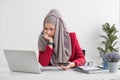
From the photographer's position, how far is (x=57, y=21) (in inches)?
88.6

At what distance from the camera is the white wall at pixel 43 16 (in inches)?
167

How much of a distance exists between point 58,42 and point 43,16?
2235mm

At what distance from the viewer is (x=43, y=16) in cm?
441

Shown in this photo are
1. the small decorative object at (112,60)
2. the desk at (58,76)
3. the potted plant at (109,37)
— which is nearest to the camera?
the desk at (58,76)

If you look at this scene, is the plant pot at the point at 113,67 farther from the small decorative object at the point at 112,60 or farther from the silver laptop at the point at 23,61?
the silver laptop at the point at 23,61

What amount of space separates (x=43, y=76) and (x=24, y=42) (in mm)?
2795

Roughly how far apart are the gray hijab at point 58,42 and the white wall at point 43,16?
210 cm

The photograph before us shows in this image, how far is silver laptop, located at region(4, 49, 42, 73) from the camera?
1.67 metres

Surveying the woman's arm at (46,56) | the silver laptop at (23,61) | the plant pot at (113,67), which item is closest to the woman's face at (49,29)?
the woman's arm at (46,56)

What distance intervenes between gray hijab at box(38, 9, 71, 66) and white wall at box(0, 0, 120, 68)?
A: 210 centimetres

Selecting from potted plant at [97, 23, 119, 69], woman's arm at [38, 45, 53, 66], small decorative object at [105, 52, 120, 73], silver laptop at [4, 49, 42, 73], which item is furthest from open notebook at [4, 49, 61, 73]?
potted plant at [97, 23, 119, 69]

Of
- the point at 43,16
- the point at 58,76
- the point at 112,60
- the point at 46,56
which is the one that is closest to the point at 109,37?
the point at 43,16

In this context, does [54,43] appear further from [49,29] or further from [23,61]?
[23,61]
